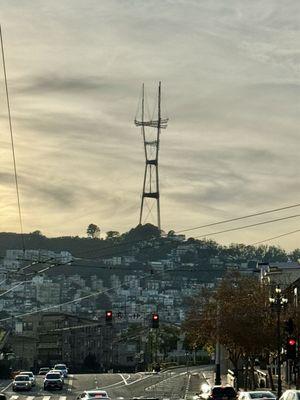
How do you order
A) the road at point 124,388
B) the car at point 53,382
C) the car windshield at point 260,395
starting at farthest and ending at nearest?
the car at point 53,382
the road at point 124,388
the car windshield at point 260,395

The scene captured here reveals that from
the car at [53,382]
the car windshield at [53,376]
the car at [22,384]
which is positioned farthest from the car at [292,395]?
the car windshield at [53,376]

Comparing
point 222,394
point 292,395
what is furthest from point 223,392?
point 292,395

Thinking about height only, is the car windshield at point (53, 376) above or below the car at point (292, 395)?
above

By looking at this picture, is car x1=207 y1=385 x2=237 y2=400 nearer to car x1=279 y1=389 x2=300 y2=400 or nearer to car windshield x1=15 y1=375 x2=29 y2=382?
car x1=279 y1=389 x2=300 y2=400

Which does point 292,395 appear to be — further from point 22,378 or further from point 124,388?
point 124,388

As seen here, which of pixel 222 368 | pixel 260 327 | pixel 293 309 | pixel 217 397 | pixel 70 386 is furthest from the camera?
pixel 222 368

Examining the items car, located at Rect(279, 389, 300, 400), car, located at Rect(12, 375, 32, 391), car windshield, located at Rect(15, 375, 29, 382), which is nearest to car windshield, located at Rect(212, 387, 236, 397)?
car, located at Rect(279, 389, 300, 400)

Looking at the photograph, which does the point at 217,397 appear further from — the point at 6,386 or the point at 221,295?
the point at 6,386

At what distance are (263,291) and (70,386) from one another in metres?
22.3

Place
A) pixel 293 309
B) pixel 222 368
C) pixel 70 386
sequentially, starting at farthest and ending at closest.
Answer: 1. pixel 222 368
2. pixel 70 386
3. pixel 293 309

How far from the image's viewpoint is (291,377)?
348ft

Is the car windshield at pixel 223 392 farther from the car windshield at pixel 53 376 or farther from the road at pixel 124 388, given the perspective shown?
the car windshield at pixel 53 376

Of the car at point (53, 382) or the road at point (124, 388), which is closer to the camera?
the road at point (124, 388)

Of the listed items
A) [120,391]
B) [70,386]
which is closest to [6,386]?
[70,386]
